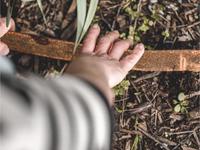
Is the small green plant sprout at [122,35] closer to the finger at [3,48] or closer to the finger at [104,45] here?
the finger at [104,45]

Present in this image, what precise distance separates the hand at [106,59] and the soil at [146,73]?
20cm

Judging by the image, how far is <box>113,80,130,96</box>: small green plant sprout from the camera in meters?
1.08

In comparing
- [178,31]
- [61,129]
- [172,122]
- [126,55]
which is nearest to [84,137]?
[61,129]

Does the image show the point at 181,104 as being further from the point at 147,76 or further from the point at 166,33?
the point at 166,33

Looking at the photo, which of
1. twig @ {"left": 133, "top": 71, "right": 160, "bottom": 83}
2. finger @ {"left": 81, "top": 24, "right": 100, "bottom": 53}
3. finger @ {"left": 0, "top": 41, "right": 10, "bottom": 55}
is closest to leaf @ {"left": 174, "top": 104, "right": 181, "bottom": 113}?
twig @ {"left": 133, "top": 71, "right": 160, "bottom": 83}

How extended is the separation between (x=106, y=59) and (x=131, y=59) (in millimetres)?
139

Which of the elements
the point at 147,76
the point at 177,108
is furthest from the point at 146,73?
the point at 177,108

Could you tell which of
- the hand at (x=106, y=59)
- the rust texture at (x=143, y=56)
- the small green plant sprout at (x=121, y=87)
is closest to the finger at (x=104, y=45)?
the hand at (x=106, y=59)

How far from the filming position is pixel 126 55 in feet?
3.14

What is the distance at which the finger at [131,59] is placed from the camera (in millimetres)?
889

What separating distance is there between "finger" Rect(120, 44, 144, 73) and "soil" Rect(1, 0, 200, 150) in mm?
217

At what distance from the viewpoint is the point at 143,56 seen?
95 centimetres

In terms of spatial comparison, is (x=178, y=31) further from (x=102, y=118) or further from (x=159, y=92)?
(x=102, y=118)

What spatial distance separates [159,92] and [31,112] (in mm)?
889
